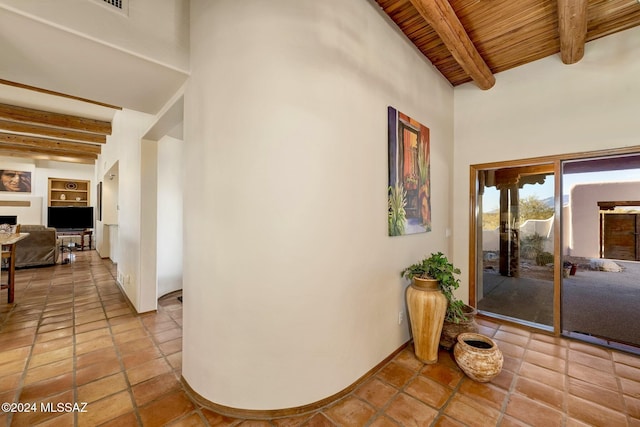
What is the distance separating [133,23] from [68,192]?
1018cm

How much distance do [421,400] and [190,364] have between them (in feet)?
5.66

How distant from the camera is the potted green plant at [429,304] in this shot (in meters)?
2.28

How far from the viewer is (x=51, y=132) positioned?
17.9 ft

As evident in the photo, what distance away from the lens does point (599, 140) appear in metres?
2.67

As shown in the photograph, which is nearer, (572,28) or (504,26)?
(572,28)

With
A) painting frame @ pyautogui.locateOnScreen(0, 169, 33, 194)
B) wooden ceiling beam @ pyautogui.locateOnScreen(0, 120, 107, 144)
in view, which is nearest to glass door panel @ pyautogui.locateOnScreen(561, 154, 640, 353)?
wooden ceiling beam @ pyautogui.locateOnScreen(0, 120, 107, 144)

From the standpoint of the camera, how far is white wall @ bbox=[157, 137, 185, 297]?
156 inches

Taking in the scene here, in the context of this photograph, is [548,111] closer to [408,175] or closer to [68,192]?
[408,175]

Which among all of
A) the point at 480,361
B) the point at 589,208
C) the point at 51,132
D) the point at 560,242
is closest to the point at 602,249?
the point at 589,208

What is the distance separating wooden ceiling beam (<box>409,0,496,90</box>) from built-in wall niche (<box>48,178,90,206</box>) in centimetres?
1157

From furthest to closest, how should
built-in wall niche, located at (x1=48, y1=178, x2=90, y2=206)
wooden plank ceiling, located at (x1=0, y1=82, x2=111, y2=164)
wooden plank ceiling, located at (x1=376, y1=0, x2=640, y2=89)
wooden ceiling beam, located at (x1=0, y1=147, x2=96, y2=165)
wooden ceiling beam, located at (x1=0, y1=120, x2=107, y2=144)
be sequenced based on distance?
1. built-in wall niche, located at (x1=48, y1=178, x2=90, y2=206)
2. wooden ceiling beam, located at (x1=0, y1=147, x2=96, y2=165)
3. wooden ceiling beam, located at (x1=0, y1=120, x2=107, y2=144)
4. wooden plank ceiling, located at (x1=0, y1=82, x2=111, y2=164)
5. wooden plank ceiling, located at (x1=376, y1=0, x2=640, y2=89)

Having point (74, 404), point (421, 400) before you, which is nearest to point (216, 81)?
point (74, 404)

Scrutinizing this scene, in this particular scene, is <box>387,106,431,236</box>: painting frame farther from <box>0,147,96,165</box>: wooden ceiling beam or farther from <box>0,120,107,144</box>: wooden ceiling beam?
<box>0,147,96,165</box>: wooden ceiling beam

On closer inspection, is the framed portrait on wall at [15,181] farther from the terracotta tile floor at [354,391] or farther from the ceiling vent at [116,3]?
the ceiling vent at [116,3]
